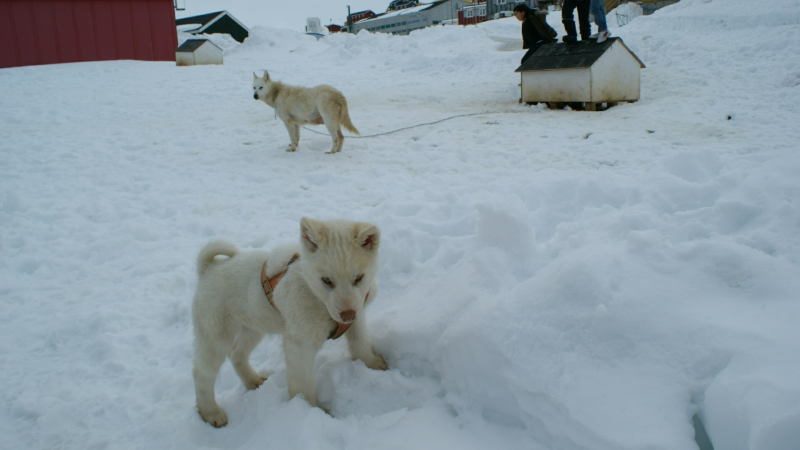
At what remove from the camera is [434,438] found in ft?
6.91

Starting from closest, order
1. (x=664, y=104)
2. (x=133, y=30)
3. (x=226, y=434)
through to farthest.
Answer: (x=226, y=434), (x=664, y=104), (x=133, y=30)

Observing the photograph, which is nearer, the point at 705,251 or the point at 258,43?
the point at 705,251

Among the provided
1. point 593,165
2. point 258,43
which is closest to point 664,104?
point 593,165

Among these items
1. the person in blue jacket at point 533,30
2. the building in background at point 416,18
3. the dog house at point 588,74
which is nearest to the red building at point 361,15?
the building in background at point 416,18

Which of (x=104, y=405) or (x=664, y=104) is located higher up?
(x=664, y=104)

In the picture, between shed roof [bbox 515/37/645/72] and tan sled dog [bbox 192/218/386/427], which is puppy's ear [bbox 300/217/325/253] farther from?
shed roof [bbox 515/37/645/72]

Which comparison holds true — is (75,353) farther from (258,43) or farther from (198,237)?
(258,43)

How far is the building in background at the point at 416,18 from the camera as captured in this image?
41.3 metres

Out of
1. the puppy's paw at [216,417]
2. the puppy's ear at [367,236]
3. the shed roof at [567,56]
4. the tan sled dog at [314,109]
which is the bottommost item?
the puppy's paw at [216,417]

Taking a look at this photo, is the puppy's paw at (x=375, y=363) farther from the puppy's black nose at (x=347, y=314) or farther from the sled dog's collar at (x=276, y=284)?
the puppy's black nose at (x=347, y=314)

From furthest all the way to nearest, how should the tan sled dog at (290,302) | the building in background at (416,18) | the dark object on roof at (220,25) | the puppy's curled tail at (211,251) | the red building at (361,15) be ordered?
the red building at (361,15)
the building in background at (416,18)
the dark object on roof at (220,25)
the puppy's curled tail at (211,251)
the tan sled dog at (290,302)

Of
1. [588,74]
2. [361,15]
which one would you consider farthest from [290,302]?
[361,15]

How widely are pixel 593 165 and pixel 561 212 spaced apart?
2117 mm

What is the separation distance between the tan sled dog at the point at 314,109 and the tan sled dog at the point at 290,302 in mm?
5274
